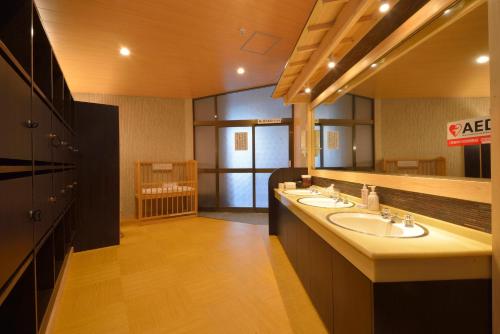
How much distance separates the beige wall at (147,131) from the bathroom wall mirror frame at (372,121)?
3019mm

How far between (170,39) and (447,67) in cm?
271

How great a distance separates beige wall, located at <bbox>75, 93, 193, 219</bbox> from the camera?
4.71 metres

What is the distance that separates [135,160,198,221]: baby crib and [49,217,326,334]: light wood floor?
125 cm

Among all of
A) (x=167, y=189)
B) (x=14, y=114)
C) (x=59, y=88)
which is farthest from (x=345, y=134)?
(x=167, y=189)

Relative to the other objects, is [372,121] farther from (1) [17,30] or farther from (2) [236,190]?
(2) [236,190]

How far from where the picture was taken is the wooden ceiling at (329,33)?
1.54 m

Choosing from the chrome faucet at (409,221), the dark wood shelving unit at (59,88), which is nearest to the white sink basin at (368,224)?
the chrome faucet at (409,221)

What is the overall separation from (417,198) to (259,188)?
3.73 meters

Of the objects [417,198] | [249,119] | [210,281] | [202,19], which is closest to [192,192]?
[249,119]

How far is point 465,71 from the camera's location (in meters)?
1.16

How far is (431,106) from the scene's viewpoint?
1.34 metres

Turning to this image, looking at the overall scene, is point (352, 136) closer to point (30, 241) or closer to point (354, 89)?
point (354, 89)

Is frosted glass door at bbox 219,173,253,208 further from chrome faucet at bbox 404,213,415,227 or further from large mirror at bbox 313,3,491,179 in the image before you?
chrome faucet at bbox 404,213,415,227

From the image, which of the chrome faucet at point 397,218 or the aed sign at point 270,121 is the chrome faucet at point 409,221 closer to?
the chrome faucet at point 397,218
